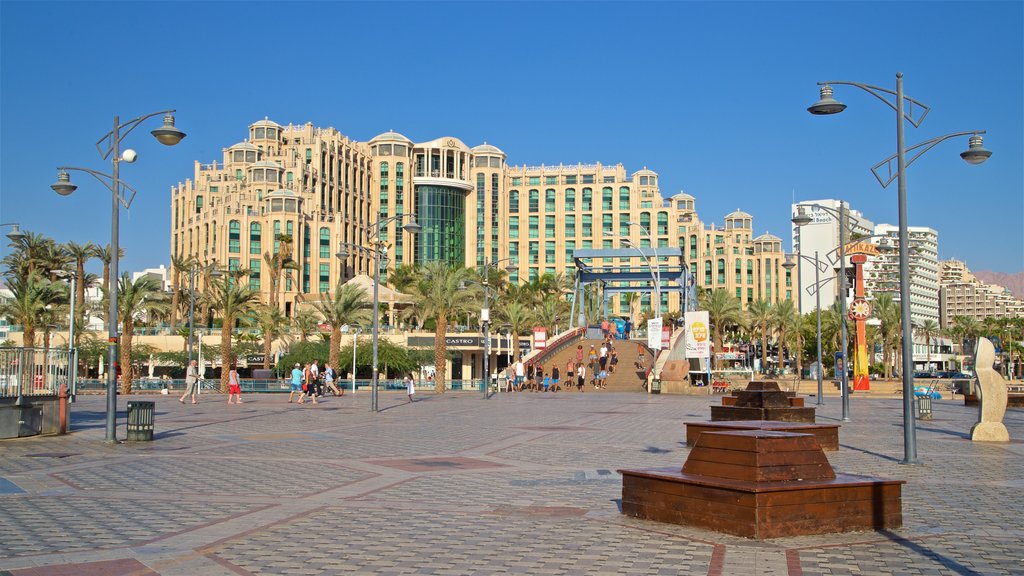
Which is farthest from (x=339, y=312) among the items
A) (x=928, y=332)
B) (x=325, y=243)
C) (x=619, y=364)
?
→ (x=928, y=332)

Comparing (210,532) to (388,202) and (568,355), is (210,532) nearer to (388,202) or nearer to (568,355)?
(568,355)

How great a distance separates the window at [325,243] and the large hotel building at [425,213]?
0.40ft

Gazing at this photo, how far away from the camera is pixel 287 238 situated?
85.3 meters

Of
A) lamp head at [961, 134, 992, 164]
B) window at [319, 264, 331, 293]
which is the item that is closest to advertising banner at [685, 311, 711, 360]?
lamp head at [961, 134, 992, 164]

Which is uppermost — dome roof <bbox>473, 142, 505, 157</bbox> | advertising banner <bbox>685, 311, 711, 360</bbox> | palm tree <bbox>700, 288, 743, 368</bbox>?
dome roof <bbox>473, 142, 505, 157</bbox>

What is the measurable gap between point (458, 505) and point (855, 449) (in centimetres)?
1042

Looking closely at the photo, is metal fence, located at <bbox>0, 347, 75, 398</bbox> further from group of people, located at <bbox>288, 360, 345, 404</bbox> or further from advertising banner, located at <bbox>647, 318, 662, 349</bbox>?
advertising banner, located at <bbox>647, 318, 662, 349</bbox>

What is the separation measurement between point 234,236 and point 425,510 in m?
103

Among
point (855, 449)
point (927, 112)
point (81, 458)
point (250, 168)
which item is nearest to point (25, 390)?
point (81, 458)

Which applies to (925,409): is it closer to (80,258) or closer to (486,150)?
(80,258)

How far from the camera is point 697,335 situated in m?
44.1

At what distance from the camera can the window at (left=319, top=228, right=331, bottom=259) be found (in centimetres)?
11312

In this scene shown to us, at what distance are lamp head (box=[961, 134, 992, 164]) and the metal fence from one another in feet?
63.8

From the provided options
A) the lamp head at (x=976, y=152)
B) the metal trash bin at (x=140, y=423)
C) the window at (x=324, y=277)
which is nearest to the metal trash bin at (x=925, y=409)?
the lamp head at (x=976, y=152)
